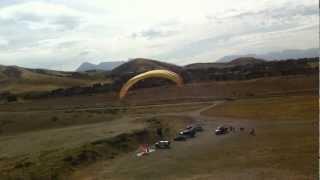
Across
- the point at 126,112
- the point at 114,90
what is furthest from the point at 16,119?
the point at 114,90

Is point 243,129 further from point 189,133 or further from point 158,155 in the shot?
point 158,155

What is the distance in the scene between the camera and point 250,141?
5591cm

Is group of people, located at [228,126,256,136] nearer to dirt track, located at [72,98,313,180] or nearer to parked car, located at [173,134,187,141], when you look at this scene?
dirt track, located at [72,98,313,180]

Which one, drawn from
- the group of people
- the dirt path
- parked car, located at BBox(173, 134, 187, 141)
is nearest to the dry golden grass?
the dirt path

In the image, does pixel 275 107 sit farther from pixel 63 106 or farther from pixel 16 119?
pixel 63 106

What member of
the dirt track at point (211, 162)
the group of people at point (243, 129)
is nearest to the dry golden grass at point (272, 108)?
the group of people at point (243, 129)

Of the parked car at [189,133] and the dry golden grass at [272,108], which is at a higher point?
the dry golden grass at [272,108]

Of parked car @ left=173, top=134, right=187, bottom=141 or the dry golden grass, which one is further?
the dry golden grass

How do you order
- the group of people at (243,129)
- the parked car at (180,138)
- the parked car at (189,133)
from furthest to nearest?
the parked car at (189,133)
the parked car at (180,138)
the group of people at (243,129)

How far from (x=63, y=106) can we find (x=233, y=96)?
41.7m

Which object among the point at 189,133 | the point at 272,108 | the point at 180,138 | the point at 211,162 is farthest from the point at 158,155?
the point at 272,108

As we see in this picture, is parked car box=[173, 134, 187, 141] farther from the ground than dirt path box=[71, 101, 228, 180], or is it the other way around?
parked car box=[173, 134, 187, 141]

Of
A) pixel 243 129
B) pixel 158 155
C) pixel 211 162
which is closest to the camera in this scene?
pixel 211 162

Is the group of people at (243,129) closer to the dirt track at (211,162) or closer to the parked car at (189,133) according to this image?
Result: the dirt track at (211,162)
